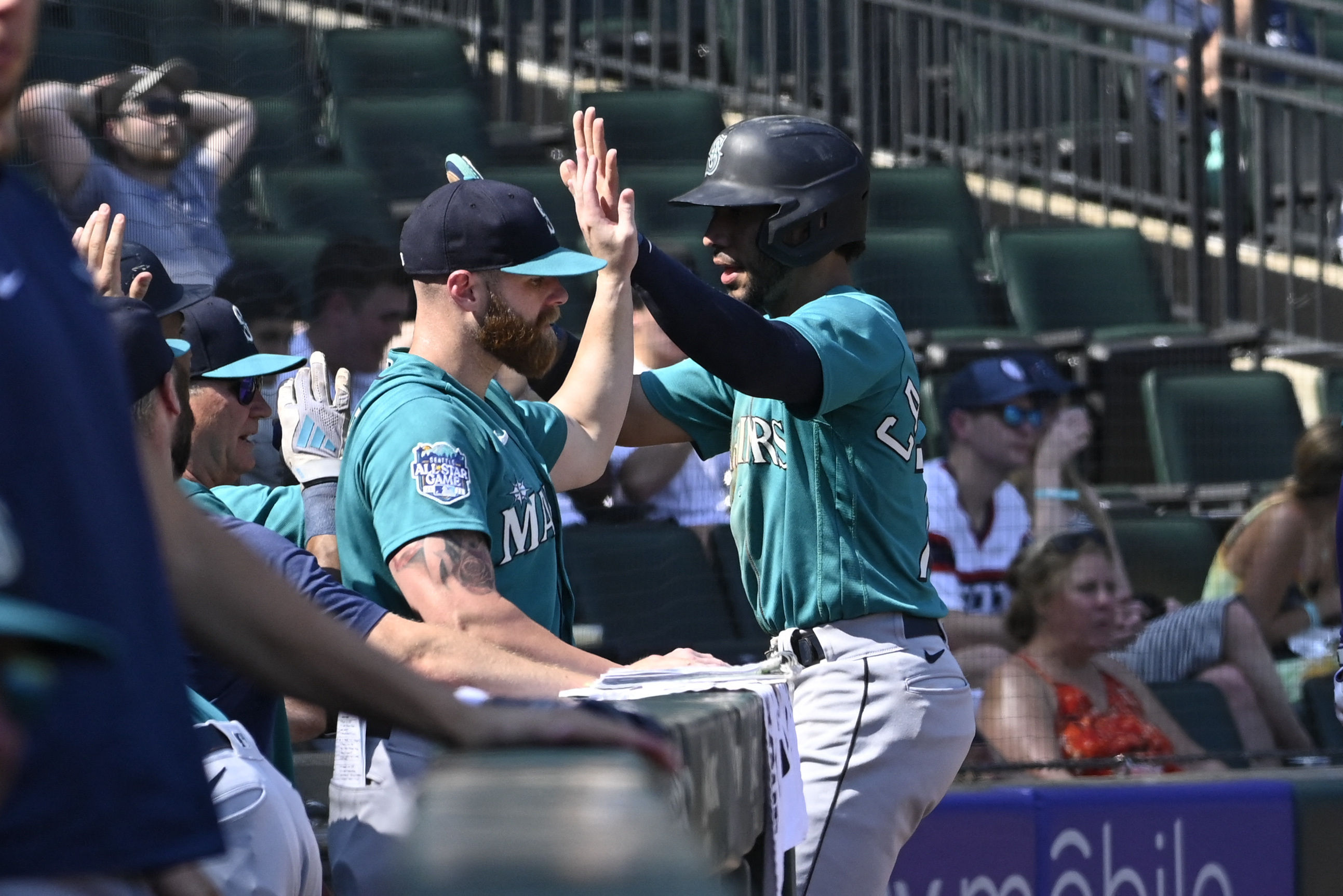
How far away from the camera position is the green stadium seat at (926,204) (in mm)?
8664

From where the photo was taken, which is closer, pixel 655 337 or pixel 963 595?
pixel 655 337

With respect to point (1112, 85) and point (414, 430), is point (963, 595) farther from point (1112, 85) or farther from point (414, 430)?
point (1112, 85)

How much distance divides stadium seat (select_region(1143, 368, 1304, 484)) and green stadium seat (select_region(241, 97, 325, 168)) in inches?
141

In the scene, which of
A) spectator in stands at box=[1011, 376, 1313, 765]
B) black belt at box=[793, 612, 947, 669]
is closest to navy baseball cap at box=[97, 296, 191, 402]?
black belt at box=[793, 612, 947, 669]

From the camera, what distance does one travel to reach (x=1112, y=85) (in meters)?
9.65

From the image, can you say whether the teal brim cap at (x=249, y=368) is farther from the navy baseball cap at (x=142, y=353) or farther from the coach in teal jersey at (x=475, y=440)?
the navy baseball cap at (x=142, y=353)

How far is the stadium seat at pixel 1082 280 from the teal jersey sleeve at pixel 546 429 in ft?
16.0

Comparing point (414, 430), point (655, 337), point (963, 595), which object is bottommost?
point (963, 595)

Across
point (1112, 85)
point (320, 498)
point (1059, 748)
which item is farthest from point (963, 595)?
point (1112, 85)

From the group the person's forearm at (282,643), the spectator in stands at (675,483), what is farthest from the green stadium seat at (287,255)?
the person's forearm at (282,643)

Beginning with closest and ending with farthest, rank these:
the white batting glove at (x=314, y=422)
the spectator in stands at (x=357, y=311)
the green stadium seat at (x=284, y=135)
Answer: the white batting glove at (x=314, y=422) < the spectator in stands at (x=357, y=311) < the green stadium seat at (x=284, y=135)

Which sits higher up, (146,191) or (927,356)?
(146,191)

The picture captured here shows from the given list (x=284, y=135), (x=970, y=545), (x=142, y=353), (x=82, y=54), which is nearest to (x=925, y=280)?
(x=970, y=545)

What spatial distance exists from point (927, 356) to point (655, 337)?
6.86 ft
